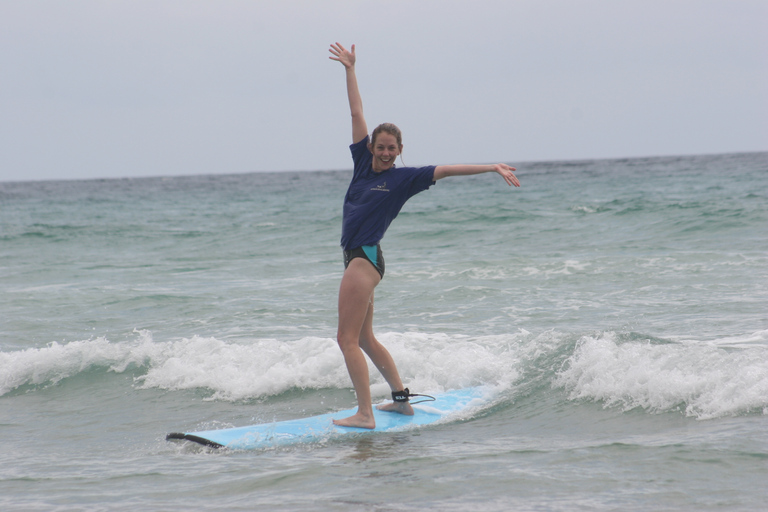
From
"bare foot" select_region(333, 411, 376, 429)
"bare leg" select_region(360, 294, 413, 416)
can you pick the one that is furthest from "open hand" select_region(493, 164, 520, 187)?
"bare foot" select_region(333, 411, 376, 429)

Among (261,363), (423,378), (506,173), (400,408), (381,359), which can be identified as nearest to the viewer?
(506,173)

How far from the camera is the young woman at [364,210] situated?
475 cm

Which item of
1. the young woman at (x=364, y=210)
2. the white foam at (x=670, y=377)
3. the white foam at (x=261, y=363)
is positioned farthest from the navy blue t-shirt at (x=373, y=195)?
the white foam at (x=670, y=377)

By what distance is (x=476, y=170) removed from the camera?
4.30 m

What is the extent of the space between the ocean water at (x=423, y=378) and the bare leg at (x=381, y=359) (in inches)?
12.9

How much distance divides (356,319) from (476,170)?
1285 mm

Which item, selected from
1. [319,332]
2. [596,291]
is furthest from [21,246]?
[596,291]

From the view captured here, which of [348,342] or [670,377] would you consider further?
[670,377]

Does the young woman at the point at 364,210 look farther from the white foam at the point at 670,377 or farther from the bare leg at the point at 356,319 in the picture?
the white foam at the point at 670,377

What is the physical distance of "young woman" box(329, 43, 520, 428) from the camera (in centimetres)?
475

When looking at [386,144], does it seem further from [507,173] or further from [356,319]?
[356,319]

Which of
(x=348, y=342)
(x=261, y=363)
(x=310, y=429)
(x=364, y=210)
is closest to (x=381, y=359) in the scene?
(x=348, y=342)

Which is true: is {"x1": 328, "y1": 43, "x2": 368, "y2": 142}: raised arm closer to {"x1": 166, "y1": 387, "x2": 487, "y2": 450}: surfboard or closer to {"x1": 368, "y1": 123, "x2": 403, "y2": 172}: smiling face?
{"x1": 368, "y1": 123, "x2": 403, "y2": 172}: smiling face

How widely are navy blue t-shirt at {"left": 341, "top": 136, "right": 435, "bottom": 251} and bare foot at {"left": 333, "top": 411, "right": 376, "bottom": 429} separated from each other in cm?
114
